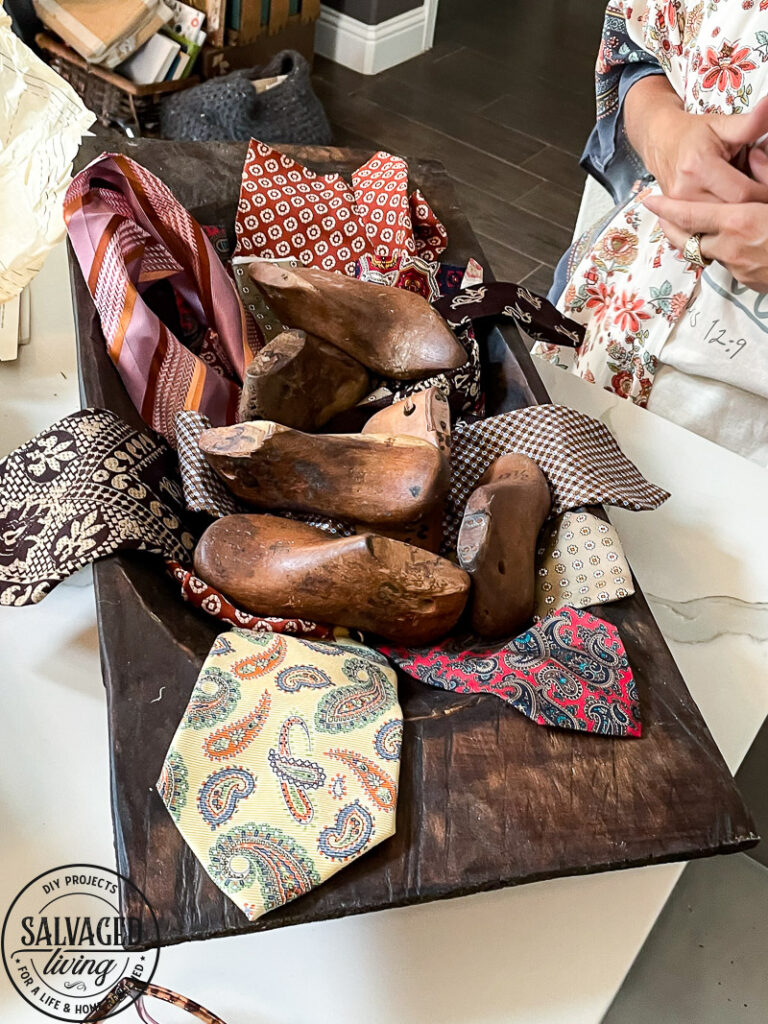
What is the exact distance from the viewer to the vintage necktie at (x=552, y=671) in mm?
370

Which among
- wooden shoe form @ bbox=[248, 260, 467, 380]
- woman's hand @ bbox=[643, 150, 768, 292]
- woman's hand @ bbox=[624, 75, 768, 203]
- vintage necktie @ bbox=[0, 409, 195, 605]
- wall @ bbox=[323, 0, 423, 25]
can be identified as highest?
woman's hand @ bbox=[624, 75, 768, 203]

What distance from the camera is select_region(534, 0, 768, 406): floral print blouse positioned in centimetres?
66

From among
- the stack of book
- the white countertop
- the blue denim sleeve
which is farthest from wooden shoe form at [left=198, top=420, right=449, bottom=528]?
the stack of book

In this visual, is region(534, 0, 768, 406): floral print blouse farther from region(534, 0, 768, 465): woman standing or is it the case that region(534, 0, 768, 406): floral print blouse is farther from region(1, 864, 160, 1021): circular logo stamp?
region(1, 864, 160, 1021): circular logo stamp

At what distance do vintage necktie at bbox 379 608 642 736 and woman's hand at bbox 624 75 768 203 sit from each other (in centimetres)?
34

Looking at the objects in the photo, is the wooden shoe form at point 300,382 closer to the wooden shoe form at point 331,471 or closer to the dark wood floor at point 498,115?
the wooden shoe form at point 331,471

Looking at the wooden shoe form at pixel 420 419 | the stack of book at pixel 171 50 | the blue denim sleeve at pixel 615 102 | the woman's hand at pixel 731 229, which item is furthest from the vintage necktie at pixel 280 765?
the stack of book at pixel 171 50

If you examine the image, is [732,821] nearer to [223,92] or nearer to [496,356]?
[496,356]

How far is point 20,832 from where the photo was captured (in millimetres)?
391

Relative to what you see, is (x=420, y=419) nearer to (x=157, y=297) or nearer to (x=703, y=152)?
(x=157, y=297)

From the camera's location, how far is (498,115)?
6.53ft

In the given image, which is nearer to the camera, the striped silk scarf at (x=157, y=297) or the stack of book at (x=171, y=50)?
the striped silk scarf at (x=157, y=297)

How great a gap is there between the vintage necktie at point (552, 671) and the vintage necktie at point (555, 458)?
0.25 feet

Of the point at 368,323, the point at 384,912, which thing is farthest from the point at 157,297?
the point at 384,912
